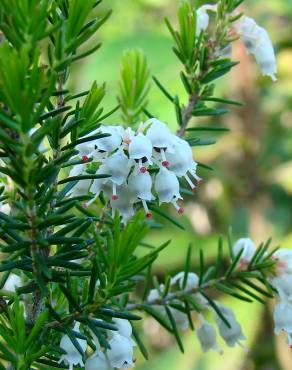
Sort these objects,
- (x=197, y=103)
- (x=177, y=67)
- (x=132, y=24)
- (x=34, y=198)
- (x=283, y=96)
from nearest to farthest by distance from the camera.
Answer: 1. (x=34, y=198)
2. (x=197, y=103)
3. (x=177, y=67)
4. (x=283, y=96)
5. (x=132, y=24)

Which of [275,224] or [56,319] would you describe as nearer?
[56,319]

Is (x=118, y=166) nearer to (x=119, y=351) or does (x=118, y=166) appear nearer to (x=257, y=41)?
(x=119, y=351)

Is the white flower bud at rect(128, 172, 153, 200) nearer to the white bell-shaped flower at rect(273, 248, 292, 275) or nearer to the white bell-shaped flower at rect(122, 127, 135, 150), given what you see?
the white bell-shaped flower at rect(122, 127, 135, 150)

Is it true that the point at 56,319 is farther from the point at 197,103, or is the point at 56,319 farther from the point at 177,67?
the point at 177,67

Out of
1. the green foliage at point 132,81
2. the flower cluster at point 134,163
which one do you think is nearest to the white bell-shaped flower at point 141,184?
the flower cluster at point 134,163

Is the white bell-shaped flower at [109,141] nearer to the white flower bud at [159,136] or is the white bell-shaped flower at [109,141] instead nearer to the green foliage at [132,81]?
the white flower bud at [159,136]

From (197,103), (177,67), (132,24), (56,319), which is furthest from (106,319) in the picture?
(132,24)

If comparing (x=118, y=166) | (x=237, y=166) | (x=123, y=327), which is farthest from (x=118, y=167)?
(x=237, y=166)
